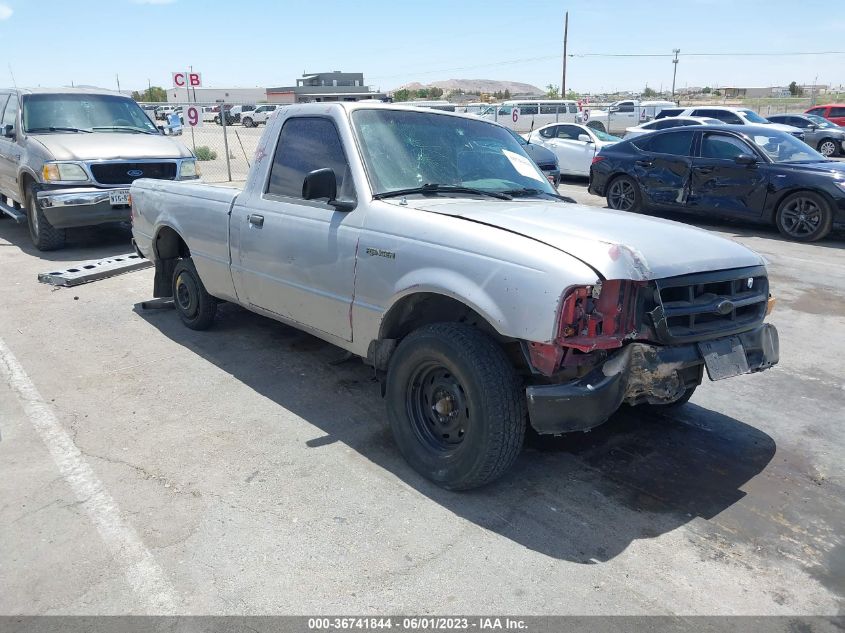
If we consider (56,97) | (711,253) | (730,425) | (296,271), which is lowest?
(730,425)

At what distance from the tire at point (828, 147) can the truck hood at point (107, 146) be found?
21041 millimetres

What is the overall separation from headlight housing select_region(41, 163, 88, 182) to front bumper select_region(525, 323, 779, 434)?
26.6ft

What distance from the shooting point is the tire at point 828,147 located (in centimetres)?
2258

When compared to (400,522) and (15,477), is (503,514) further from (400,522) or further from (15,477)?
(15,477)

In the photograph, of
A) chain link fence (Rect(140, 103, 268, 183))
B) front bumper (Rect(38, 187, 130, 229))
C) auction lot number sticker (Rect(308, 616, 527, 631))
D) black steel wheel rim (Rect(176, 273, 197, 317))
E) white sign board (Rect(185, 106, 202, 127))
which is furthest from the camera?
white sign board (Rect(185, 106, 202, 127))

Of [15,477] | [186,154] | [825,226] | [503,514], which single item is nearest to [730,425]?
[503,514]

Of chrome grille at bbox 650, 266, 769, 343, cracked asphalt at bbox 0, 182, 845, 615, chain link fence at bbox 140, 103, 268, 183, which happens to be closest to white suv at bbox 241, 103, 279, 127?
chain link fence at bbox 140, 103, 268, 183

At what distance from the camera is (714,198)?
11125 millimetres

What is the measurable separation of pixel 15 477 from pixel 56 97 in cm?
814

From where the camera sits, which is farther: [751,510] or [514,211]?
[514,211]

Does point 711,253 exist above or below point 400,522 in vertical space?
above

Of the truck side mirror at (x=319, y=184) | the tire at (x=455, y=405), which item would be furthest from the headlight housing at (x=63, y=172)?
the tire at (x=455, y=405)

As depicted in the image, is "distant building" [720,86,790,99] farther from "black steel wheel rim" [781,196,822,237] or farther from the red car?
"black steel wheel rim" [781,196,822,237]

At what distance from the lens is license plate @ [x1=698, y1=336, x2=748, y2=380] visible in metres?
3.37
